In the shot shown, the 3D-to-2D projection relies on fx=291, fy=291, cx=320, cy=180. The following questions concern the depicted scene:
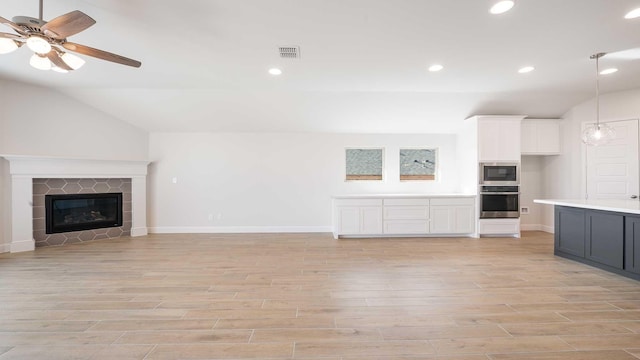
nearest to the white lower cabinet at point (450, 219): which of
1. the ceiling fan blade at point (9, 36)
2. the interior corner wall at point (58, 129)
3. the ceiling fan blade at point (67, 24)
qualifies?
the ceiling fan blade at point (67, 24)

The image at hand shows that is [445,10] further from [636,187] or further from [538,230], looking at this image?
[538,230]

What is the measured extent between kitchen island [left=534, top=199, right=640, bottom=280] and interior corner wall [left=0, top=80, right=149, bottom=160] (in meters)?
7.66

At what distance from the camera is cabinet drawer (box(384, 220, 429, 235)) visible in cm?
575

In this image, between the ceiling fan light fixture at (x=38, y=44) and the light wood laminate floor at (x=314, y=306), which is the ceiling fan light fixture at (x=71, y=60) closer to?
the ceiling fan light fixture at (x=38, y=44)

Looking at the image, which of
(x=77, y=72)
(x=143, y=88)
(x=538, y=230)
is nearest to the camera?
(x=77, y=72)

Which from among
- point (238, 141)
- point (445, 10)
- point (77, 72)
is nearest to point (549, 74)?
point (445, 10)

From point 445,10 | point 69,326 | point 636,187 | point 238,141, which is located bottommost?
point 69,326

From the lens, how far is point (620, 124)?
5.03 metres

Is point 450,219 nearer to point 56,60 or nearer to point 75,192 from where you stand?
point 56,60

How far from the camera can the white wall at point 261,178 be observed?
6.32m

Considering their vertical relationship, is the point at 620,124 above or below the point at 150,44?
below

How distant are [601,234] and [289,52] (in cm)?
455

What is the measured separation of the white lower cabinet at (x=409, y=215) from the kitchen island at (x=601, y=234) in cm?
155

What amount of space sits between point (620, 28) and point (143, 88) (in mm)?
6228
